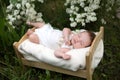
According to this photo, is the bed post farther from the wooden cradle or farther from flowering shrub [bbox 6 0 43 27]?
flowering shrub [bbox 6 0 43 27]

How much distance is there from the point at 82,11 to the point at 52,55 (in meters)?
0.56

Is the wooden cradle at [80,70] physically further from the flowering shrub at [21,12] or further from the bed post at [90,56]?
the flowering shrub at [21,12]

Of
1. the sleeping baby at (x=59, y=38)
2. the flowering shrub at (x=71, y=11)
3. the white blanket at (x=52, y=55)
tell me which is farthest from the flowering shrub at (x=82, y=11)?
the white blanket at (x=52, y=55)

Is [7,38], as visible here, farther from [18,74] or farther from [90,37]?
[90,37]

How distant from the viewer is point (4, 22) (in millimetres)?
2670

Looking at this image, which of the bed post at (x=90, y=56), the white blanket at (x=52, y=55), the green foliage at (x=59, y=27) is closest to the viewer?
the bed post at (x=90, y=56)

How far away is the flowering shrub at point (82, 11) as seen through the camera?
2543mm

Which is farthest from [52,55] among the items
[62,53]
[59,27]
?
[59,27]

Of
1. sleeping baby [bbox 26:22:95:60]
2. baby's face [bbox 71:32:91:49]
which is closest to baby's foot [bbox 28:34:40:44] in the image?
sleeping baby [bbox 26:22:95:60]

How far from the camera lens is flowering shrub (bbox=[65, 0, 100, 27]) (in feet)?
8.34

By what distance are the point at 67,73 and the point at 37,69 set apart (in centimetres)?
37

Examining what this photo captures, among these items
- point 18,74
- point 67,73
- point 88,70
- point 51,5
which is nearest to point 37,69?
point 18,74

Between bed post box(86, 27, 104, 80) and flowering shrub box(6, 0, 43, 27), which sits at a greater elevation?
flowering shrub box(6, 0, 43, 27)

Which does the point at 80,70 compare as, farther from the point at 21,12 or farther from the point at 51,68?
the point at 21,12
